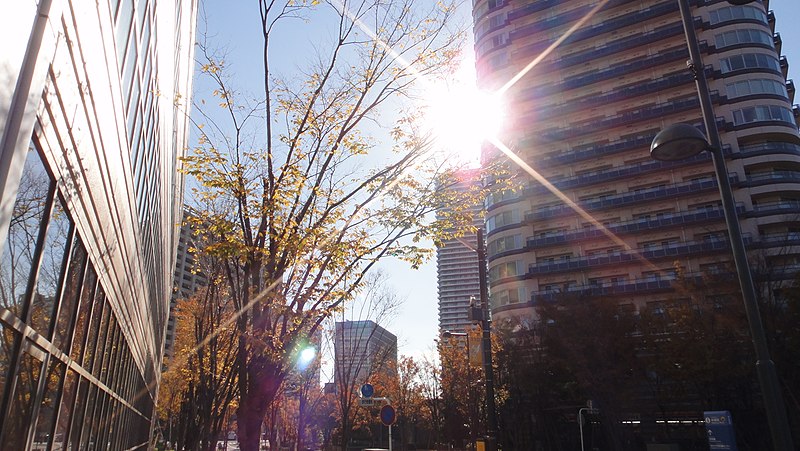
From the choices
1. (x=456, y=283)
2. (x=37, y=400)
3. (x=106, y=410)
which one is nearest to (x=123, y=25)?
(x=37, y=400)

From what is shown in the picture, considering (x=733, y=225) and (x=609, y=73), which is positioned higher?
(x=609, y=73)

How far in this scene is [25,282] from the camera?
3715 mm

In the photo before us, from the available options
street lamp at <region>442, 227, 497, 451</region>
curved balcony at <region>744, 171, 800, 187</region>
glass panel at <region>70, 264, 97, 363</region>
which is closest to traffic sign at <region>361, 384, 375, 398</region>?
street lamp at <region>442, 227, 497, 451</region>

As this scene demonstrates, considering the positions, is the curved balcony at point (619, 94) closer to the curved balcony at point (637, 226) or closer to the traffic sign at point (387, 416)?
the curved balcony at point (637, 226)

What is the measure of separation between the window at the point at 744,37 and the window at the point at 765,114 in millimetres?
6633

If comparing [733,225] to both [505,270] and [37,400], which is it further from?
[505,270]

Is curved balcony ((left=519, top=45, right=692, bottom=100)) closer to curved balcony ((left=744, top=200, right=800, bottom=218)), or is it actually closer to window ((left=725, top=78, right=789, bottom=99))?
window ((left=725, top=78, right=789, bottom=99))

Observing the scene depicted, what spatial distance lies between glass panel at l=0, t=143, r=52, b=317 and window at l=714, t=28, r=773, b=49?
58096 millimetres

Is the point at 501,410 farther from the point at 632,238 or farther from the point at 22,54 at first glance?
the point at 22,54

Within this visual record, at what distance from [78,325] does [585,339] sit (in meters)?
28.1

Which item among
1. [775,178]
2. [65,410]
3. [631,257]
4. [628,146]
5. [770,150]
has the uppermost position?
[628,146]

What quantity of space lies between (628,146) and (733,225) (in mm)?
48273

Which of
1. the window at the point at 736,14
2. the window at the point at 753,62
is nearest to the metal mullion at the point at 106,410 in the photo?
the window at the point at 753,62

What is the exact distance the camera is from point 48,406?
506cm
